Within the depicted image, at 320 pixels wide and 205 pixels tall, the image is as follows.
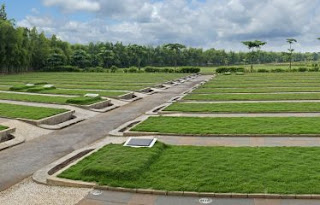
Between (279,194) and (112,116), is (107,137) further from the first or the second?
(279,194)

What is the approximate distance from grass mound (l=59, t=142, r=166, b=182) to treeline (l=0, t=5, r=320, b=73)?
160 feet

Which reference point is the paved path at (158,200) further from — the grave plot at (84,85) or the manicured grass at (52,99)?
the grave plot at (84,85)

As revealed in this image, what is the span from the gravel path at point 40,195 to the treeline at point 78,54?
162 feet

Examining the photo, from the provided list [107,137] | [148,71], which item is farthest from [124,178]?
[148,71]

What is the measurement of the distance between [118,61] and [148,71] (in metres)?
21.3

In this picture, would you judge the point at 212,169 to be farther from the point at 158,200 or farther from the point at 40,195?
the point at 40,195

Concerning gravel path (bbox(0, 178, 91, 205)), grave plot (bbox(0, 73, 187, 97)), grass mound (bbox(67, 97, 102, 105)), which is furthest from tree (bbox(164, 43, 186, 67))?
gravel path (bbox(0, 178, 91, 205))

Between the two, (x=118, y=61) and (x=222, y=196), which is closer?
(x=222, y=196)

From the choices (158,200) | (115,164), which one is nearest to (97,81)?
(115,164)

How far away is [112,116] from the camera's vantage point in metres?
18.1

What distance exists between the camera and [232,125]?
13.5 m

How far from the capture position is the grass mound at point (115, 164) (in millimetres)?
7973

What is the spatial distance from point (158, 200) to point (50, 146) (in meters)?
6.21

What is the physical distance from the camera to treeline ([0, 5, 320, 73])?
177 ft
